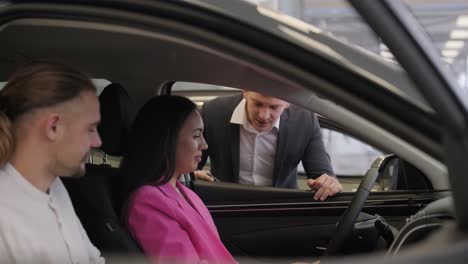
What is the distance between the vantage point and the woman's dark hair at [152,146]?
242cm

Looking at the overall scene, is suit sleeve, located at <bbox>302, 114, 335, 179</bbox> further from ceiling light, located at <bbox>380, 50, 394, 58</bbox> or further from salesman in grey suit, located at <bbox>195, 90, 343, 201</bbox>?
ceiling light, located at <bbox>380, 50, 394, 58</bbox>

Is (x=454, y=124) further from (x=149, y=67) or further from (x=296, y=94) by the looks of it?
(x=149, y=67)

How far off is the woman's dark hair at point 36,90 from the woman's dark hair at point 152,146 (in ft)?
1.57

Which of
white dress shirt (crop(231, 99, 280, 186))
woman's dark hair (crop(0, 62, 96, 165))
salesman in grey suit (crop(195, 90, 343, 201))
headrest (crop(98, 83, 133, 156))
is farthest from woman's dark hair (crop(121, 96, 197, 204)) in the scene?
white dress shirt (crop(231, 99, 280, 186))

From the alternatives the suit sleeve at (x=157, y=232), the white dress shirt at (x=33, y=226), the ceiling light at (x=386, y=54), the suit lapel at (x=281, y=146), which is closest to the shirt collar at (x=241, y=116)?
the suit lapel at (x=281, y=146)

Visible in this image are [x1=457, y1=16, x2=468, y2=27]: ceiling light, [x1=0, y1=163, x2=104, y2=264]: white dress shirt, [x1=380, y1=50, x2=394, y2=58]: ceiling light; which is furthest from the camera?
[x1=457, y1=16, x2=468, y2=27]: ceiling light

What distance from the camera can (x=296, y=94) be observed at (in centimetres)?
234

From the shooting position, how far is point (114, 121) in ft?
8.18

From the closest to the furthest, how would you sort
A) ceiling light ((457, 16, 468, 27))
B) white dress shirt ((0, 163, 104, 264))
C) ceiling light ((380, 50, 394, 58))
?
1. ceiling light ((380, 50, 394, 58))
2. white dress shirt ((0, 163, 104, 264))
3. ceiling light ((457, 16, 468, 27))

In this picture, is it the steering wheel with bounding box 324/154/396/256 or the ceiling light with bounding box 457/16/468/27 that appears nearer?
the steering wheel with bounding box 324/154/396/256

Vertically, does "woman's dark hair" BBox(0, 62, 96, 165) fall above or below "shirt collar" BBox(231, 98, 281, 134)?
below

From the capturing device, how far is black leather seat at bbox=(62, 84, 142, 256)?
2223 mm

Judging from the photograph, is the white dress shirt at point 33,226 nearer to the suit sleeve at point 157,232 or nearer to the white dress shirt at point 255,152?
the suit sleeve at point 157,232

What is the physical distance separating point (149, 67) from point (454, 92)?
198 centimetres
